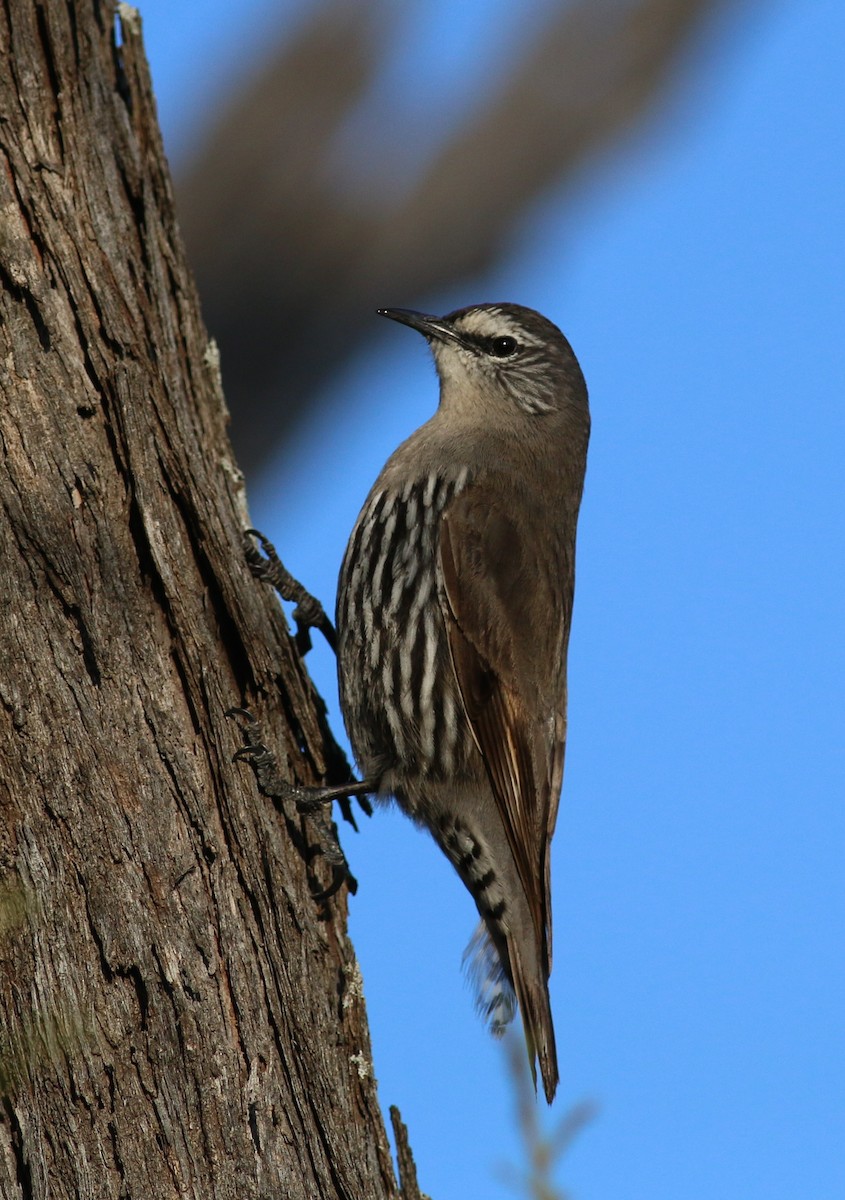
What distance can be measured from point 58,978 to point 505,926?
6.19ft

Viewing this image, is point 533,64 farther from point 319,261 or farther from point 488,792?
point 488,792

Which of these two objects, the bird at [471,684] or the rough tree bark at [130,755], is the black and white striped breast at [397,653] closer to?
the bird at [471,684]

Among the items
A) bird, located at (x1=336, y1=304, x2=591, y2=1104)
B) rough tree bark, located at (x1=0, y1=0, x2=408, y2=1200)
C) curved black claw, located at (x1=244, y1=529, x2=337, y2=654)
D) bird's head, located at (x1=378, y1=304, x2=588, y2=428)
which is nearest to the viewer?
rough tree bark, located at (x1=0, y1=0, x2=408, y2=1200)

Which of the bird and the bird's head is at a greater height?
the bird's head

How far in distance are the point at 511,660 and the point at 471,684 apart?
0.56ft

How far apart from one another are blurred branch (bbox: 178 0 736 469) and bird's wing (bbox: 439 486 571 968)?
295cm

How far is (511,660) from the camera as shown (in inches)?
177

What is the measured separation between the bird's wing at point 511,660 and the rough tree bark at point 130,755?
2.19 feet

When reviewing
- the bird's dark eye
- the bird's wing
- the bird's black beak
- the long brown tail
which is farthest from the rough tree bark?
the bird's dark eye

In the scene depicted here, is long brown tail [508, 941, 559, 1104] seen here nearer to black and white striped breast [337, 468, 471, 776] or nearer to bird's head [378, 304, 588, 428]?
black and white striped breast [337, 468, 471, 776]

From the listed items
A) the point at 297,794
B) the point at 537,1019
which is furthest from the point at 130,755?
the point at 537,1019

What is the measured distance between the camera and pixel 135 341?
140 inches

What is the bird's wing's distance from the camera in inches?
170

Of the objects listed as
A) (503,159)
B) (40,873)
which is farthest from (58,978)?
(503,159)
